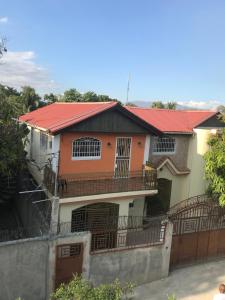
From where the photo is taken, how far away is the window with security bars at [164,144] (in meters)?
19.5

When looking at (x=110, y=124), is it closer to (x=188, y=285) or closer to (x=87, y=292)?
(x=188, y=285)

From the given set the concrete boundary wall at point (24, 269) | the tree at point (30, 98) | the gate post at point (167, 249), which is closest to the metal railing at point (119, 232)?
the gate post at point (167, 249)

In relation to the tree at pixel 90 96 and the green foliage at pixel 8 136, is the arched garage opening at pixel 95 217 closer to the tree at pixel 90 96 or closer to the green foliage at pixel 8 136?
the green foliage at pixel 8 136

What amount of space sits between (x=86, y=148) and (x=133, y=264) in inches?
227

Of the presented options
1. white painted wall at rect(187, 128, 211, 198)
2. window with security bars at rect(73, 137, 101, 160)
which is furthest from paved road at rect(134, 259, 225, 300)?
window with security bars at rect(73, 137, 101, 160)

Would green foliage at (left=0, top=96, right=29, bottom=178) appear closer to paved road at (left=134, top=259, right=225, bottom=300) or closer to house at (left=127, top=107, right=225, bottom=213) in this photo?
paved road at (left=134, top=259, right=225, bottom=300)

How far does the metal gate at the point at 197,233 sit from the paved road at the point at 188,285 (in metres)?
0.53

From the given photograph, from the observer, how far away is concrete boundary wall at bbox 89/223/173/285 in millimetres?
12570

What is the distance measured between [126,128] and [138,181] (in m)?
2.76

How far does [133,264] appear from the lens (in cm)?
1319

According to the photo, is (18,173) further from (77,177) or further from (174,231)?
(174,231)

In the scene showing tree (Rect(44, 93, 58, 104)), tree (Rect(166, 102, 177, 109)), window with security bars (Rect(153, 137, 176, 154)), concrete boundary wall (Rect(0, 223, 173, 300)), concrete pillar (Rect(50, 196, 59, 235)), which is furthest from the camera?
tree (Rect(166, 102, 177, 109))

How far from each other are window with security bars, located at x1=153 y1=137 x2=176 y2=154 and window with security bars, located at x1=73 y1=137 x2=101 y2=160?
465cm

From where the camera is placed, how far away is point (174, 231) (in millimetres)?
14461
